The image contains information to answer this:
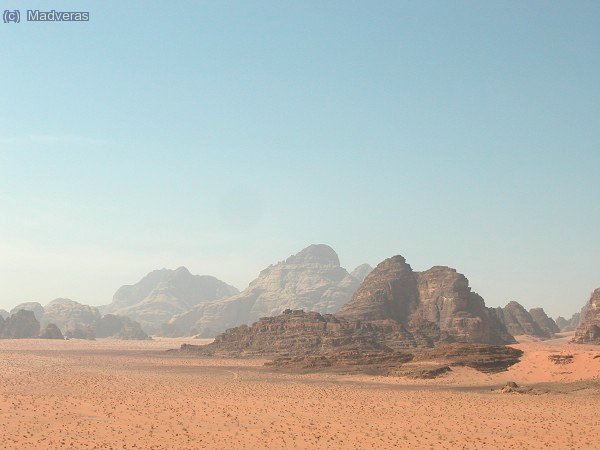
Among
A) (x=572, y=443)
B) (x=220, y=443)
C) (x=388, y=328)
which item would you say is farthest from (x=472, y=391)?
(x=388, y=328)

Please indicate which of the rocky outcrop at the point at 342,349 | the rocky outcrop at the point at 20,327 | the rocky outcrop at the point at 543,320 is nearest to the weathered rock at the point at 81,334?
the rocky outcrop at the point at 20,327

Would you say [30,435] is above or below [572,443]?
above

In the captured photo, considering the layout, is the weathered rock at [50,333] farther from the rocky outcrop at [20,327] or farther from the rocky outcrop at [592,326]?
the rocky outcrop at [592,326]

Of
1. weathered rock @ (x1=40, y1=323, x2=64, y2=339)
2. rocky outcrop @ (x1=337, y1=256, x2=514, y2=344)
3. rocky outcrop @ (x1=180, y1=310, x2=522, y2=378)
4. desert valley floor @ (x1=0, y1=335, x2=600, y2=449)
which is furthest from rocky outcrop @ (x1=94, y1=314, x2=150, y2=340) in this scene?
desert valley floor @ (x1=0, y1=335, x2=600, y2=449)

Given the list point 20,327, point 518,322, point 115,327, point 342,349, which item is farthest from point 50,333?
point 518,322

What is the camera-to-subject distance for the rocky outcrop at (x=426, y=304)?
288ft

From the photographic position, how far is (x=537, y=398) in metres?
37.8

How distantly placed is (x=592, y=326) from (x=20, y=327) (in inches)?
5385

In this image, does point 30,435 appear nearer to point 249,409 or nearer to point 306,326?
point 249,409

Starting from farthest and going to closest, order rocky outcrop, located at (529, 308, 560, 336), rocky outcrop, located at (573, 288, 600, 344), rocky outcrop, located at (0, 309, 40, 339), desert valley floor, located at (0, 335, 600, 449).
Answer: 1. rocky outcrop, located at (529, 308, 560, 336)
2. rocky outcrop, located at (0, 309, 40, 339)
3. rocky outcrop, located at (573, 288, 600, 344)
4. desert valley floor, located at (0, 335, 600, 449)

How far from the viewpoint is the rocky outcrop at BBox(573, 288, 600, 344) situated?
100625mm

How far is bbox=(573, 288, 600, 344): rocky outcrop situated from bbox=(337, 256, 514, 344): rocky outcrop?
1460 centimetres

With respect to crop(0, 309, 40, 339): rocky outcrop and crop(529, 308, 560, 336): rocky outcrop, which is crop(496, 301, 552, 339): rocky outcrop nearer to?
crop(529, 308, 560, 336): rocky outcrop

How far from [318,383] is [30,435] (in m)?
29.6
